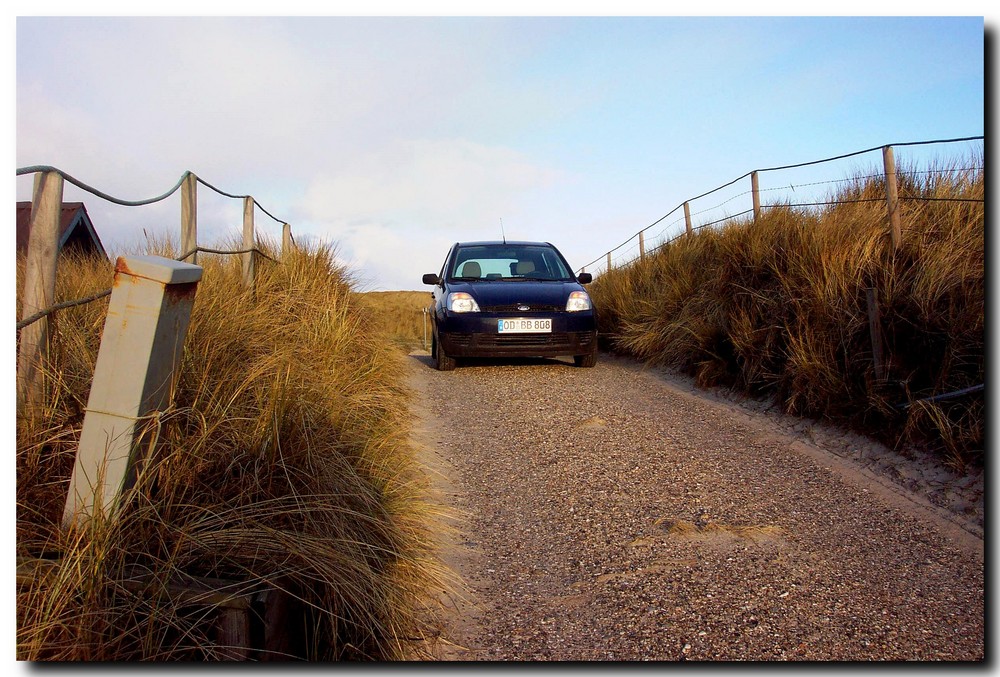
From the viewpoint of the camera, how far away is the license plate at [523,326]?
7129mm

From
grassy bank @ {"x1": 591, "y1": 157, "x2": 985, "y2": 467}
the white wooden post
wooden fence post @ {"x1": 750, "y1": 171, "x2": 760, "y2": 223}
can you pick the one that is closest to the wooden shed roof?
the white wooden post

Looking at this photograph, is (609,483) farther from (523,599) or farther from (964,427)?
(964,427)

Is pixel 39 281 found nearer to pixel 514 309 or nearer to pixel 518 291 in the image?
pixel 514 309

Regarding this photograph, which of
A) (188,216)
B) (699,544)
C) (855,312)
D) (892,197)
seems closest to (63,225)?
(188,216)

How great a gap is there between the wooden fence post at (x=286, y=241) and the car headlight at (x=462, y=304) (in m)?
1.75

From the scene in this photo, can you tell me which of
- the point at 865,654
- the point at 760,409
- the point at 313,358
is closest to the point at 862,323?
the point at 760,409

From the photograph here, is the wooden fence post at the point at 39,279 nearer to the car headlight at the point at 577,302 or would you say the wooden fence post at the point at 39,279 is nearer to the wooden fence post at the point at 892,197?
the wooden fence post at the point at 892,197

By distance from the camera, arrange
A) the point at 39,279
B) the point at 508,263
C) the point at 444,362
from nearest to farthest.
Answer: the point at 39,279 < the point at 444,362 < the point at 508,263

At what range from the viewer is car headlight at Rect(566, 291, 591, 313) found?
7.33m

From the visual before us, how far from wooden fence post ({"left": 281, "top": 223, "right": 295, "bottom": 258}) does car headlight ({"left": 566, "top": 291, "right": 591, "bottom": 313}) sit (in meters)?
2.96

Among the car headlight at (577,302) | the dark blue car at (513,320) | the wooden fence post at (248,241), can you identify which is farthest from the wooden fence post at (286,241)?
the car headlight at (577,302)

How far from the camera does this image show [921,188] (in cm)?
539

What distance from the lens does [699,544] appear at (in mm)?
2830

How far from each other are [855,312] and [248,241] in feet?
16.7
